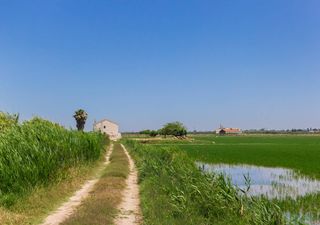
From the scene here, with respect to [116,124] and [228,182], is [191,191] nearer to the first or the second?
[228,182]

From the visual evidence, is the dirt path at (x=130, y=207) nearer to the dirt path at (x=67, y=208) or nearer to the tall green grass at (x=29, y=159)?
the dirt path at (x=67, y=208)

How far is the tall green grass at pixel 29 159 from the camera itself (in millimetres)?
14305

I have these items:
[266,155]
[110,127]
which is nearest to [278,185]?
[266,155]

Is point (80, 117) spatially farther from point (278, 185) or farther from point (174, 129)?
point (278, 185)

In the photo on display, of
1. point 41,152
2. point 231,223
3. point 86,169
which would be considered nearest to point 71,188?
point 41,152

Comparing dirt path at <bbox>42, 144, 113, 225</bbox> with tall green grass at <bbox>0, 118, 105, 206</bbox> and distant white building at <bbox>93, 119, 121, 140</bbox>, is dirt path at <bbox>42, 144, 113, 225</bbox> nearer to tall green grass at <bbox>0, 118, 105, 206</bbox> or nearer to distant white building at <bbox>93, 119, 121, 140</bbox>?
tall green grass at <bbox>0, 118, 105, 206</bbox>

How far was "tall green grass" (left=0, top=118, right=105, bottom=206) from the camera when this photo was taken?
1430 centimetres

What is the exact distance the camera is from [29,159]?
15.8 meters

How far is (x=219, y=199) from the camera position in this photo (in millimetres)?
11352

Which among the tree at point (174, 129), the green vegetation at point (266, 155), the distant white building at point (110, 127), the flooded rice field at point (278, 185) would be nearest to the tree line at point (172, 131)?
the tree at point (174, 129)

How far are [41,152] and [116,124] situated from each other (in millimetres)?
98811

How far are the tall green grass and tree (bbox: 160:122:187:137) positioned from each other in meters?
115

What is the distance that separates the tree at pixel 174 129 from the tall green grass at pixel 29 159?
11451 cm

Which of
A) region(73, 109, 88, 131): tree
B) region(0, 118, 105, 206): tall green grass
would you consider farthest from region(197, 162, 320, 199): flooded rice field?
region(73, 109, 88, 131): tree
